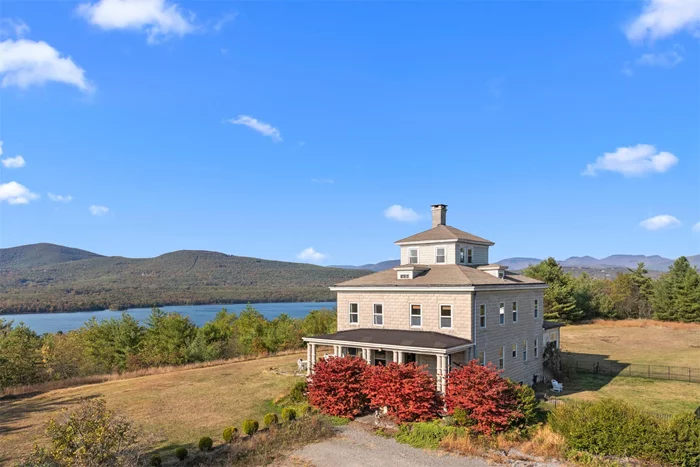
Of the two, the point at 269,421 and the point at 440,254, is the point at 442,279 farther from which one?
the point at 269,421

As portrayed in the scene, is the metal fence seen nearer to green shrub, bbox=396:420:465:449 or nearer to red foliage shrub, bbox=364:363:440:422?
red foliage shrub, bbox=364:363:440:422

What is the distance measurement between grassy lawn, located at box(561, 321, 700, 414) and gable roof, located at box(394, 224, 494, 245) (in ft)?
32.0

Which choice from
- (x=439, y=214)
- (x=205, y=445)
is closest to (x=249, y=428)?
(x=205, y=445)

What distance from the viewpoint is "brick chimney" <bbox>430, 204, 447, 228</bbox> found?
29.0m

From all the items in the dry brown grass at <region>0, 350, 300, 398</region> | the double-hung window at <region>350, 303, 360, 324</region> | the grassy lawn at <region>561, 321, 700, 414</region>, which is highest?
the double-hung window at <region>350, 303, 360, 324</region>

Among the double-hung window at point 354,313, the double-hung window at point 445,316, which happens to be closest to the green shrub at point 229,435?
the double-hung window at point 354,313

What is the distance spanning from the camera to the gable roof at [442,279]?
21969 millimetres

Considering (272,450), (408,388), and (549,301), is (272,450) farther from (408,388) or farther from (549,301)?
(549,301)

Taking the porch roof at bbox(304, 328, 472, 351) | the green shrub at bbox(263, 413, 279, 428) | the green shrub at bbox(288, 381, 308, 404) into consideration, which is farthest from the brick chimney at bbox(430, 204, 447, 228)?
the green shrub at bbox(263, 413, 279, 428)

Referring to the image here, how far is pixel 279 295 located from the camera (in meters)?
181

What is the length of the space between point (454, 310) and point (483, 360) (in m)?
2.86

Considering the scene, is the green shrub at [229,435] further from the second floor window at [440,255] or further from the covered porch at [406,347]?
the second floor window at [440,255]

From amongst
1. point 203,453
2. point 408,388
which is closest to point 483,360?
point 408,388

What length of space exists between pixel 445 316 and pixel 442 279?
1842mm
